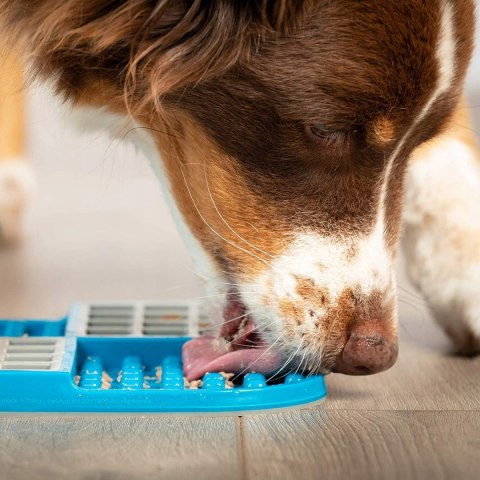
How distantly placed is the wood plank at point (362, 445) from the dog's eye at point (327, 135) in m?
0.45

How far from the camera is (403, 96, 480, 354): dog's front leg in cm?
190

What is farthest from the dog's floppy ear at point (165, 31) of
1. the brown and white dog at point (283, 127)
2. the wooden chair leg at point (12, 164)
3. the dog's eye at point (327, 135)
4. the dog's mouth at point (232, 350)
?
the wooden chair leg at point (12, 164)

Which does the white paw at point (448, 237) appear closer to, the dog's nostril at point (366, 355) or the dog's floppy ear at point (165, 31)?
the dog's nostril at point (366, 355)

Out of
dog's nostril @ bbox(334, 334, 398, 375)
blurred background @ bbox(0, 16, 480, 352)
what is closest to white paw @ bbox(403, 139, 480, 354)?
blurred background @ bbox(0, 16, 480, 352)

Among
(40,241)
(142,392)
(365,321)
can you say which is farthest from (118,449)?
(40,241)

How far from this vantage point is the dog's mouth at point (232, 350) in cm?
164

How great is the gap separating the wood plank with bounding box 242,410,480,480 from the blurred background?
523 millimetres

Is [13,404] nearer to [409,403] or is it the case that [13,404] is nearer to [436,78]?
[409,403]

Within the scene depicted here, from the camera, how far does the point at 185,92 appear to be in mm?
1661

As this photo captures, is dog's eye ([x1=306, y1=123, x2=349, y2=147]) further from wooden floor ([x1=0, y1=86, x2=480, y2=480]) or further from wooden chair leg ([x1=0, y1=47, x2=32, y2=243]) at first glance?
wooden chair leg ([x1=0, y1=47, x2=32, y2=243])

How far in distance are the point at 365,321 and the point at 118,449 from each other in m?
0.49

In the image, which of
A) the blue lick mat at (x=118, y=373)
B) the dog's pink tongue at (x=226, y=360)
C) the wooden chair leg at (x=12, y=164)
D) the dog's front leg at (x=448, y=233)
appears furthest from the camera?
the wooden chair leg at (x=12, y=164)

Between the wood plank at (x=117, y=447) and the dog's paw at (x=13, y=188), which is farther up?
the wood plank at (x=117, y=447)

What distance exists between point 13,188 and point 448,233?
138 centimetres
